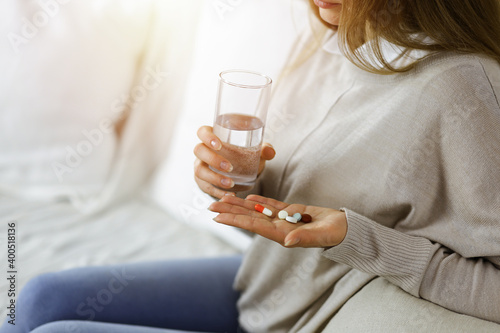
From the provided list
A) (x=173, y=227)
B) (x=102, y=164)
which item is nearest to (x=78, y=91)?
(x=102, y=164)

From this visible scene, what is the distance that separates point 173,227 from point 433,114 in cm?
101

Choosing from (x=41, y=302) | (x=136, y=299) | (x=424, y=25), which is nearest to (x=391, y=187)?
(x=424, y=25)

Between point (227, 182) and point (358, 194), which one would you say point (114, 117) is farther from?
point (358, 194)

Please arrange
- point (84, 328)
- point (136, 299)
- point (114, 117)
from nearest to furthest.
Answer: point (84, 328) → point (136, 299) → point (114, 117)

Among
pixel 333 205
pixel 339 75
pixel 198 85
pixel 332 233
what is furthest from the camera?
pixel 198 85

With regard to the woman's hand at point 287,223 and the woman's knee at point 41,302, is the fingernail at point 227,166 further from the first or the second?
the woman's knee at point 41,302

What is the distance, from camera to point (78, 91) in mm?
1723

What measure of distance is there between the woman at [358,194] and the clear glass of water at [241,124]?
27 mm

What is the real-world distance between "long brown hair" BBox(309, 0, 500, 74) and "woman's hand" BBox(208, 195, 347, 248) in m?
0.31

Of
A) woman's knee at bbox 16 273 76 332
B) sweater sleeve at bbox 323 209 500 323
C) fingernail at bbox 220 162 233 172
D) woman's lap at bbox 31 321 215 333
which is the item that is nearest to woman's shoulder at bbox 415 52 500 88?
sweater sleeve at bbox 323 209 500 323

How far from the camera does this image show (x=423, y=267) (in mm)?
846

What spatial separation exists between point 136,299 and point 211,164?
39cm

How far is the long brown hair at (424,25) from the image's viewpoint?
0.89 metres

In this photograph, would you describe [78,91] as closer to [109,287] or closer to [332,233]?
[109,287]
